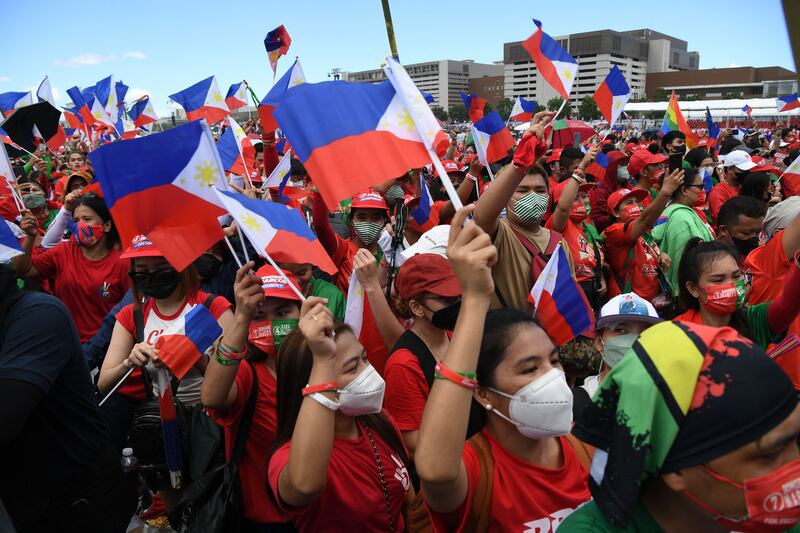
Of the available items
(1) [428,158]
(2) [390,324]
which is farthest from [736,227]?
(1) [428,158]

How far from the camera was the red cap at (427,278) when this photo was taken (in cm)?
270

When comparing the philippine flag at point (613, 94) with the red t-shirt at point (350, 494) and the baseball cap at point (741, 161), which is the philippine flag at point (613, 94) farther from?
the red t-shirt at point (350, 494)

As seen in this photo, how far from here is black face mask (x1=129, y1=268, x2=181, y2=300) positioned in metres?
3.12

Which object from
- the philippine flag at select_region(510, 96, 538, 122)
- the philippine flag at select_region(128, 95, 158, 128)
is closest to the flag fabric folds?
the philippine flag at select_region(510, 96, 538, 122)

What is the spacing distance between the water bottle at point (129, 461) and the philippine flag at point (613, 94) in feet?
19.7

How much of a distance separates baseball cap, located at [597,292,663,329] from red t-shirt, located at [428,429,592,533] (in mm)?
1472

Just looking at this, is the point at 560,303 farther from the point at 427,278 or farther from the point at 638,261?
the point at 638,261

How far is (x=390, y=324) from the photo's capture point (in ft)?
10.1

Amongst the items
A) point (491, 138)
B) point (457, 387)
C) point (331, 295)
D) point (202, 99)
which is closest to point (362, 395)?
point (457, 387)

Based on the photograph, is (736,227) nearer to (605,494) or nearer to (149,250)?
(605,494)

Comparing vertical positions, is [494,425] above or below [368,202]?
below

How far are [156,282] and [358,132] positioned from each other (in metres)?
1.69

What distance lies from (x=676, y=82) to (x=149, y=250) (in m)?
126

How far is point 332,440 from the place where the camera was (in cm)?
195
